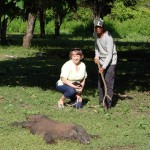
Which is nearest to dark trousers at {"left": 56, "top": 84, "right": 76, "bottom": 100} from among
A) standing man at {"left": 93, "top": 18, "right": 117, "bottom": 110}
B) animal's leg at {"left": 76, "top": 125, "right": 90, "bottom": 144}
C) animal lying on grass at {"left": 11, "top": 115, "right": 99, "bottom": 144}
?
standing man at {"left": 93, "top": 18, "right": 117, "bottom": 110}

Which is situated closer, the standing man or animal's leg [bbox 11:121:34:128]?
animal's leg [bbox 11:121:34:128]

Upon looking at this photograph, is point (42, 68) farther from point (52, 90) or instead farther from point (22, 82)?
point (52, 90)

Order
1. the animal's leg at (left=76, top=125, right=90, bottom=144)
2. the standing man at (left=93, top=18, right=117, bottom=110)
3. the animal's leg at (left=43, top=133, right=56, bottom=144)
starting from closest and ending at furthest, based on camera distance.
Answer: the animal's leg at (left=43, top=133, right=56, bottom=144) < the animal's leg at (left=76, top=125, right=90, bottom=144) < the standing man at (left=93, top=18, right=117, bottom=110)

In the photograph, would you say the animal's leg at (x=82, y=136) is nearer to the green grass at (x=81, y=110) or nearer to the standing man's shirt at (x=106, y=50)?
the green grass at (x=81, y=110)

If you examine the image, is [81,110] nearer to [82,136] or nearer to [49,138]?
[82,136]

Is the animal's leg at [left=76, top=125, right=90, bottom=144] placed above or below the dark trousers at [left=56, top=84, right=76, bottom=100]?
below

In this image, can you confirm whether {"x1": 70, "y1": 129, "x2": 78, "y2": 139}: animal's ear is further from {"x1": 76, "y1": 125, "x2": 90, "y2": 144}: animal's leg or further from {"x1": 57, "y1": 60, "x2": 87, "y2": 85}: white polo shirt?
{"x1": 57, "y1": 60, "x2": 87, "y2": 85}: white polo shirt

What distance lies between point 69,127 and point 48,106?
284 cm

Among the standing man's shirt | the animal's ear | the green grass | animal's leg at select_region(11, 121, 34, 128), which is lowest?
the green grass

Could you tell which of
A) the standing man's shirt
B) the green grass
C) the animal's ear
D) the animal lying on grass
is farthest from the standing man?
the animal's ear

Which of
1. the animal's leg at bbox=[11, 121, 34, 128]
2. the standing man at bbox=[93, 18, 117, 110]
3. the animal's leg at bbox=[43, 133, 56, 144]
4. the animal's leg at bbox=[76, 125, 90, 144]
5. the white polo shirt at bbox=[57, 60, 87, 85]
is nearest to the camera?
the animal's leg at bbox=[43, 133, 56, 144]

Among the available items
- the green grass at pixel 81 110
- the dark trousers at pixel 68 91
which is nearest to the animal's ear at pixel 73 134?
the green grass at pixel 81 110

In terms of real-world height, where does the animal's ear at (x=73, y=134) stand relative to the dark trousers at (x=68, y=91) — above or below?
below

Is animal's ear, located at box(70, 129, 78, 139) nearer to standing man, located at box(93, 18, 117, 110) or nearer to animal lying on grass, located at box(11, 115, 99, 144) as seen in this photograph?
animal lying on grass, located at box(11, 115, 99, 144)
